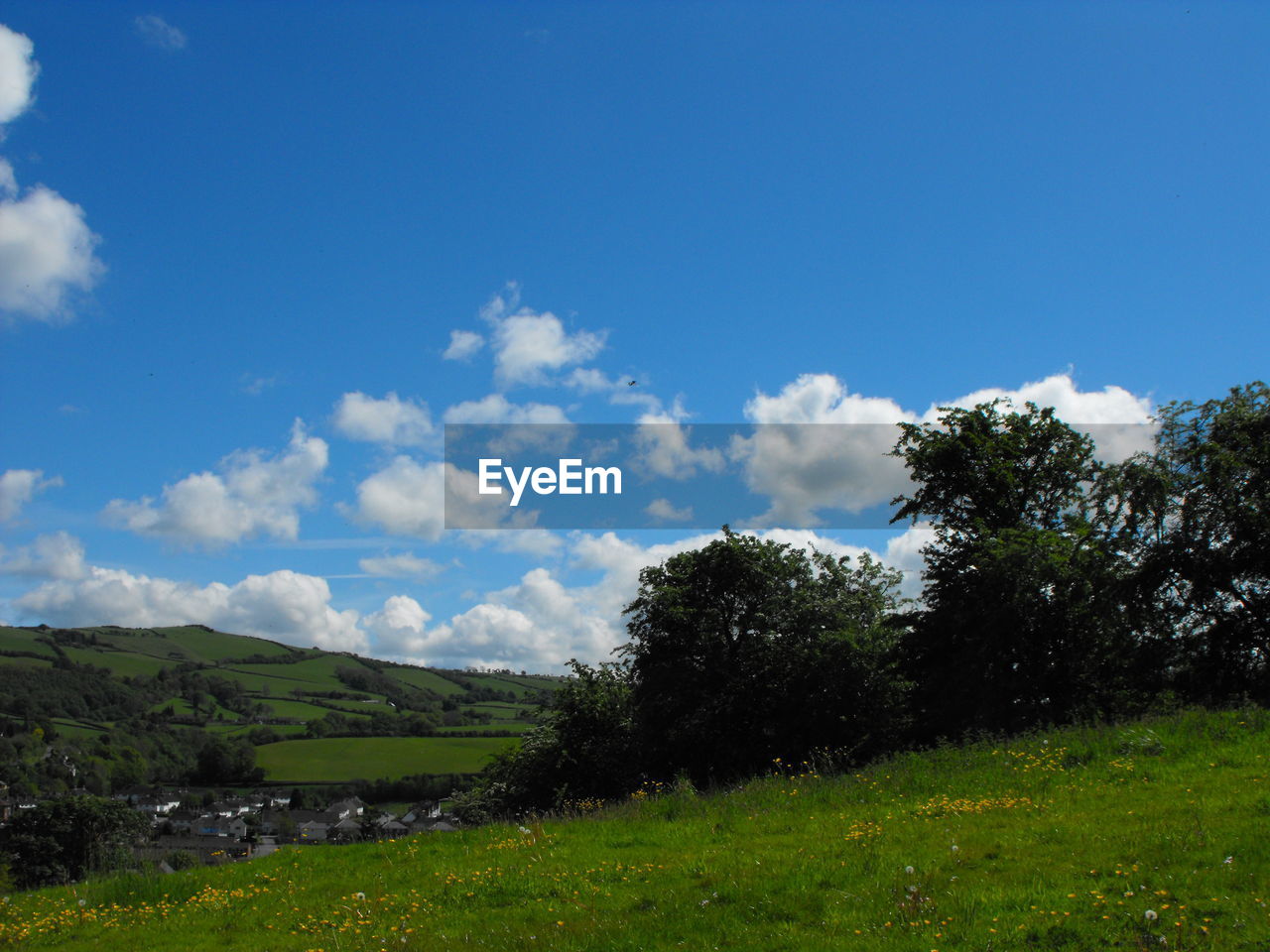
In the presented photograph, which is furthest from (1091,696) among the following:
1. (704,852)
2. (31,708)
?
(31,708)

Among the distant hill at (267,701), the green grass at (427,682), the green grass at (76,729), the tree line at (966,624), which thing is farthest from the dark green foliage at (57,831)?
the green grass at (427,682)

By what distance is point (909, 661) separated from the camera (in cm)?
3372

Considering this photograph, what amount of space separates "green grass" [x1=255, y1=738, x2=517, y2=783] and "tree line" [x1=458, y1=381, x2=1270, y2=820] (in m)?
70.9

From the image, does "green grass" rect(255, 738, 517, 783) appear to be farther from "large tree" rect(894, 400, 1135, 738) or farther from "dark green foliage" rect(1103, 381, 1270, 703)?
"dark green foliage" rect(1103, 381, 1270, 703)

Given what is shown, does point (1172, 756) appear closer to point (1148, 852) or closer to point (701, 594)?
point (1148, 852)

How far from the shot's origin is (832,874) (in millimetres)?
9109

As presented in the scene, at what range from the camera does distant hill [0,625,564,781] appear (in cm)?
11269

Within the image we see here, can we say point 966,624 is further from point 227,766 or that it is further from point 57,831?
point 227,766

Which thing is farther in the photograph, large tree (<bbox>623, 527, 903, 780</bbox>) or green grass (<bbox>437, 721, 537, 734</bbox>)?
green grass (<bbox>437, 721, 537, 734</bbox>)

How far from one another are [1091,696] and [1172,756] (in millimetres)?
17014

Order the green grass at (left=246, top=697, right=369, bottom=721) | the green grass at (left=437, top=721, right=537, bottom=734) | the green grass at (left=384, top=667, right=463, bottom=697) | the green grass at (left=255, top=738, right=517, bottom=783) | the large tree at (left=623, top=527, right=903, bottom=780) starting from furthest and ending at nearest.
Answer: the green grass at (left=384, top=667, right=463, bottom=697) → the green grass at (left=246, top=697, right=369, bottom=721) → the green grass at (left=437, top=721, right=537, bottom=734) → the green grass at (left=255, top=738, right=517, bottom=783) → the large tree at (left=623, top=527, right=903, bottom=780)

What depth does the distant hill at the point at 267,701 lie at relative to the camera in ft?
370

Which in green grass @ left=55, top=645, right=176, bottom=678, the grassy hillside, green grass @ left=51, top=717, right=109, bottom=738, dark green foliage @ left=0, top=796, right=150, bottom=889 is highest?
the grassy hillside

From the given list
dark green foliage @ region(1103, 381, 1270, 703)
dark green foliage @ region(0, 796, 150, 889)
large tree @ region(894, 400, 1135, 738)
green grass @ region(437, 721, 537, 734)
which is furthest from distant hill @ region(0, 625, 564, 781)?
dark green foliage @ region(1103, 381, 1270, 703)
